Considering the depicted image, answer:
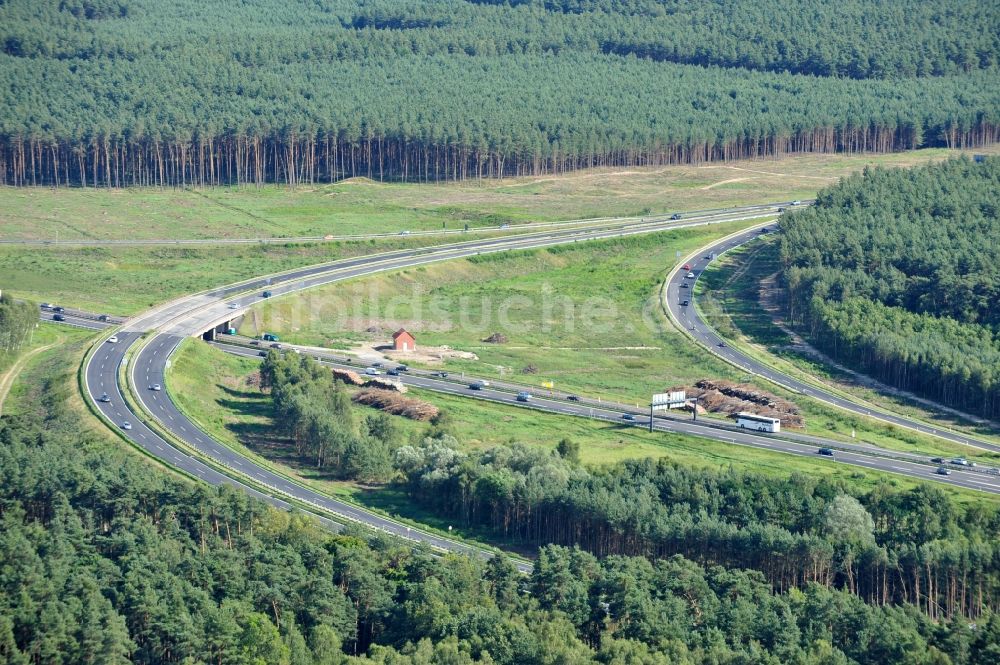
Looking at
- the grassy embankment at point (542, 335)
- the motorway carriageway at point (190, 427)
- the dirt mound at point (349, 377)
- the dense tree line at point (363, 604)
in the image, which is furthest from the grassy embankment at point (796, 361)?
the dirt mound at point (349, 377)

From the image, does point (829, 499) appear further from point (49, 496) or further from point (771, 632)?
point (49, 496)

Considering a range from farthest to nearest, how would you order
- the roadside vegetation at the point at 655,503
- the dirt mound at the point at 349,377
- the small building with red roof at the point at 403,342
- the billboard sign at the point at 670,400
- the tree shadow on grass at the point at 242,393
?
the small building with red roof at the point at 403,342 < the dirt mound at the point at 349,377 < the tree shadow on grass at the point at 242,393 < the billboard sign at the point at 670,400 < the roadside vegetation at the point at 655,503

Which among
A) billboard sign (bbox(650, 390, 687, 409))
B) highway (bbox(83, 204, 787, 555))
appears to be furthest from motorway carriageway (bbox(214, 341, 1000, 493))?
highway (bbox(83, 204, 787, 555))

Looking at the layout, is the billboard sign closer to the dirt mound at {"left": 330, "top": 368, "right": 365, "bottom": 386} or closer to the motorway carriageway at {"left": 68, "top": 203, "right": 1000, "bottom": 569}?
the motorway carriageway at {"left": 68, "top": 203, "right": 1000, "bottom": 569}

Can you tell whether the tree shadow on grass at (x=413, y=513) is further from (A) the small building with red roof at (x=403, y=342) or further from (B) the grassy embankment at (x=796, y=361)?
(B) the grassy embankment at (x=796, y=361)

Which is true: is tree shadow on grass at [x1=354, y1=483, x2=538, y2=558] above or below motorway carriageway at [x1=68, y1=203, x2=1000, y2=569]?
below
